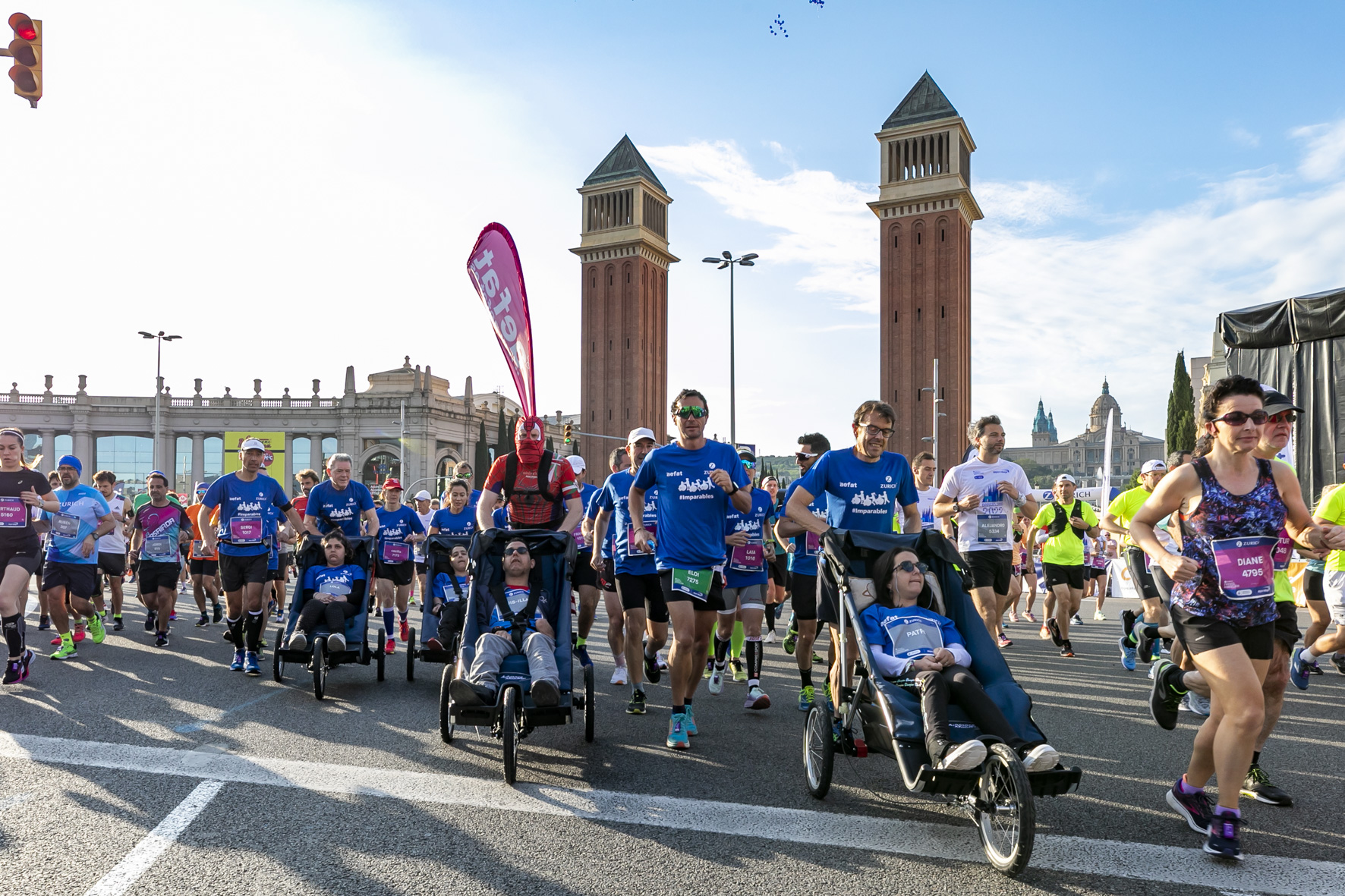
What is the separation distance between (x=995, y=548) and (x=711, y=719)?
2.91m

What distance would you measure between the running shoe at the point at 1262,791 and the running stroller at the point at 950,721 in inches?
53.6

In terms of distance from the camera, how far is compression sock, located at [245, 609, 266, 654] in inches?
324

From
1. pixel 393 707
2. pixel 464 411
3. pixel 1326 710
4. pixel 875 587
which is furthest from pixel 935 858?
pixel 464 411

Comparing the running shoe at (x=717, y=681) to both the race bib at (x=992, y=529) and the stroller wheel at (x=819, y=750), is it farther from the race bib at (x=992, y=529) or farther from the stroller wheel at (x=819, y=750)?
the stroller wheel at (x=819, y=750)

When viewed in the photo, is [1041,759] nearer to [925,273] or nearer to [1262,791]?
[1262,791]

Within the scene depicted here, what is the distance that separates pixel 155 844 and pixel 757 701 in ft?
13.3

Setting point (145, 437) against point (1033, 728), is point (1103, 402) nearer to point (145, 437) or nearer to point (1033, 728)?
point (145, 437)

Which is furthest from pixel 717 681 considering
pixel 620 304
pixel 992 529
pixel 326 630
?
pixel 620 304

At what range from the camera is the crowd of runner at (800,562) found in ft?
12.7

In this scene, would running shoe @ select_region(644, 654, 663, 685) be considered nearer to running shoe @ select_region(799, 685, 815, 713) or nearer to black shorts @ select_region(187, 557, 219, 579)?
running shoe @ select_region(799, 685, 815, 713)

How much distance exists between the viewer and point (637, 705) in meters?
6.65

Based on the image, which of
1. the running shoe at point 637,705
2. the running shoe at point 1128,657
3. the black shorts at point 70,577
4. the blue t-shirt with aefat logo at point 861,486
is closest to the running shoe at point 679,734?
the running shoe at point 637,705

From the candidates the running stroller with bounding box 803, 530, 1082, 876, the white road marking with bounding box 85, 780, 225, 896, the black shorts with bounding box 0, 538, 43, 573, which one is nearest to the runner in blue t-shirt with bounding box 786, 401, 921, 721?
the running stroller with bounding box 803, 530, 1082, 876

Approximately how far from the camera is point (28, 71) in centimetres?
821
